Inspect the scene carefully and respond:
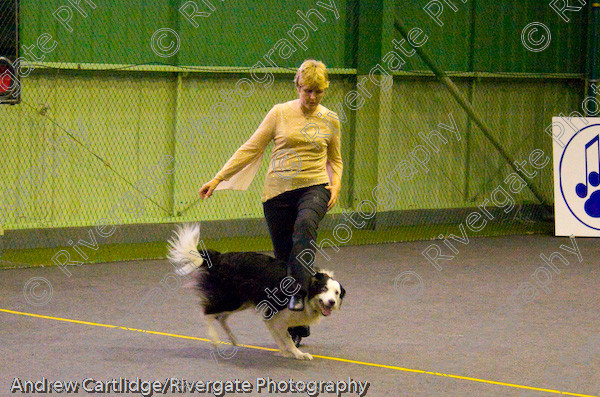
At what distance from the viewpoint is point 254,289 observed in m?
5.08

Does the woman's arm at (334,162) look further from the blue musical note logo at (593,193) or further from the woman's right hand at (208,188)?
the blue musical note logo at (593,193)

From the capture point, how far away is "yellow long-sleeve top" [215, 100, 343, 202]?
17.2 feet

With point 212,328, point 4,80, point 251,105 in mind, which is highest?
point 251,105

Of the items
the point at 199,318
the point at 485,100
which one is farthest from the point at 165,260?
the point at 485,100

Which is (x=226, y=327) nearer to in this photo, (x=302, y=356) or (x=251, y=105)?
(x=302, y=356)

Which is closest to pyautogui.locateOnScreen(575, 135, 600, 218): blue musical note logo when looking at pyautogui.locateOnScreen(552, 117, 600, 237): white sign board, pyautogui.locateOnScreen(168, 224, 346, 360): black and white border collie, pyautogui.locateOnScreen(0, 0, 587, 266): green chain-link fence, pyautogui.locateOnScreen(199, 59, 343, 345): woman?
pyautogui.locateOnScreen(552, 117, 600, 237): white sign board

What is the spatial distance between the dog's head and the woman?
0.65 ft

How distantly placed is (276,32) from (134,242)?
2.95 m

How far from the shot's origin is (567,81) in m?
13.3

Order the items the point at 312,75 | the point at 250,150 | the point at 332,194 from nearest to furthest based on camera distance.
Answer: the point at 312,75 < the point at 250,150 < the point at 332,194

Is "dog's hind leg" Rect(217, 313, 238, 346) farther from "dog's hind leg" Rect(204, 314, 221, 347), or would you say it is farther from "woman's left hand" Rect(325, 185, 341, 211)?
"woman's left hand" Rect(325, 185, 341, 211)

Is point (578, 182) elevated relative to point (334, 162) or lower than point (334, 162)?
elevated

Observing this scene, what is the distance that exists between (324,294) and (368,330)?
1253 mm

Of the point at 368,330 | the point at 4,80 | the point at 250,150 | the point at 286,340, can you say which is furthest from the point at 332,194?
the point at 4,80
